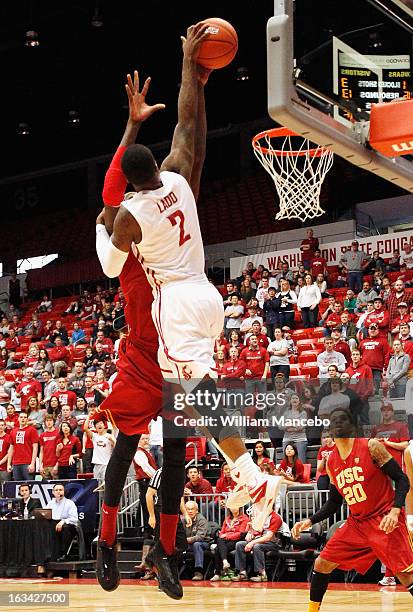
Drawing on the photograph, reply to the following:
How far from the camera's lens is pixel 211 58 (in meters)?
4.70

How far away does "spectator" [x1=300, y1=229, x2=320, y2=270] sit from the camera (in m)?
21.5

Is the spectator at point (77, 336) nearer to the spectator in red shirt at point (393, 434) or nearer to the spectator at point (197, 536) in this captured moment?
the spectator at point (197, 536)

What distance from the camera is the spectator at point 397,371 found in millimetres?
13609

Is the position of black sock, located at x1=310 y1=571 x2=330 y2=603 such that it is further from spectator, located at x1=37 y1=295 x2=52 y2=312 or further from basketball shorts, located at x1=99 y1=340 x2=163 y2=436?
spectator, located at x1=37 y1=295 x2=52 y2=312

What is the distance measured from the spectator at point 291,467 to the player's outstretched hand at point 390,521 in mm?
4761

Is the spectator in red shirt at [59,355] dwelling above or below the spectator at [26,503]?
above

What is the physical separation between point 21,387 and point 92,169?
47.0 feet

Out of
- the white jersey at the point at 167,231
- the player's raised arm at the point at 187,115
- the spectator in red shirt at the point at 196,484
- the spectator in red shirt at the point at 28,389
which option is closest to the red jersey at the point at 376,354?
the spectator in red shirt at the point at 196,484

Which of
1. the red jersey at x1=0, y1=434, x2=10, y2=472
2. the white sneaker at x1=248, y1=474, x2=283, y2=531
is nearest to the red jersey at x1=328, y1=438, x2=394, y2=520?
the white sneaker at x1=248, y1=474, x2=283, y2=531

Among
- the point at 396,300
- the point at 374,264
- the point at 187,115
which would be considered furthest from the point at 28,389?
the point at 187,115

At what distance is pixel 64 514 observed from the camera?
44.9 feet

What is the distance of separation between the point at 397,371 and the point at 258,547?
383cm

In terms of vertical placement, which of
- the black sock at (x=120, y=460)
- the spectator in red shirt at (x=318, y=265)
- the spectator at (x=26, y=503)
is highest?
the spectator in red shirt at (x=318, y=265)

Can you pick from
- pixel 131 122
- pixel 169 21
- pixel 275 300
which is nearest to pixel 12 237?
pixel 169 21
